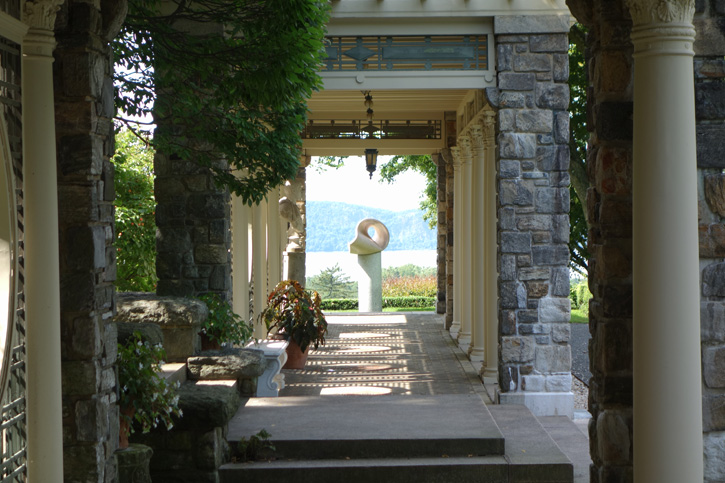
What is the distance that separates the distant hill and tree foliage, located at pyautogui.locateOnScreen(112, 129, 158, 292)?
71.4 metres

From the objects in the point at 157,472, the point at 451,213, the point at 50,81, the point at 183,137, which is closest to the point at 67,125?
the point at 50,81

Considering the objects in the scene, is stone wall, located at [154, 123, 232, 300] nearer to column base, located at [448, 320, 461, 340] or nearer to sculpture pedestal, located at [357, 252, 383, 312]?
column base, located at [448, 320, 461, 340]

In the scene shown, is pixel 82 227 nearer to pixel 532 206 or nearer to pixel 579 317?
pixel 532 206

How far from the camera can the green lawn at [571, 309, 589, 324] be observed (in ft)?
65.5

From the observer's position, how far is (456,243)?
1378 cm

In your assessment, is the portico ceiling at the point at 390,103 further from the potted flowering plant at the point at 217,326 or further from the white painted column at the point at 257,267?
the potted flowering plant at the point at 217,326

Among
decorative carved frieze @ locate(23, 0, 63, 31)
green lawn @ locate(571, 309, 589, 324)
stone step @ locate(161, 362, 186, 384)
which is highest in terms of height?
decorative carved frieze @ locate(23, 0, 63, 31)

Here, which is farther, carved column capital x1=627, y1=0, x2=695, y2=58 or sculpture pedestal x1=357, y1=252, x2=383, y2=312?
sculpture pedestal x1=357, y1=252, x2=383, y2=312

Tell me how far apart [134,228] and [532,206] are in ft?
20.6

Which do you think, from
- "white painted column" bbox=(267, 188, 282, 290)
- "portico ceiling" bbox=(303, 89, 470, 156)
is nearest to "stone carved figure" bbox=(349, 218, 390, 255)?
"portico ceiling" bbox=(303, 89, 470, 156)

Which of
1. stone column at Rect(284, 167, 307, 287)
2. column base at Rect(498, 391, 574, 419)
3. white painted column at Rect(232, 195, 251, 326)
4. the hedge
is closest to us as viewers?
column base at Rect(498, 391, 574, 419)

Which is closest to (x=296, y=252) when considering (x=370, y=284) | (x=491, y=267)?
(x=370, y=284)

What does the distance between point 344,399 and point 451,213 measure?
8.09 metres

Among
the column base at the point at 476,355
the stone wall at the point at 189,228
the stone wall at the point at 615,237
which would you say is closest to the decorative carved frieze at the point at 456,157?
the column base at the point at 476,355
